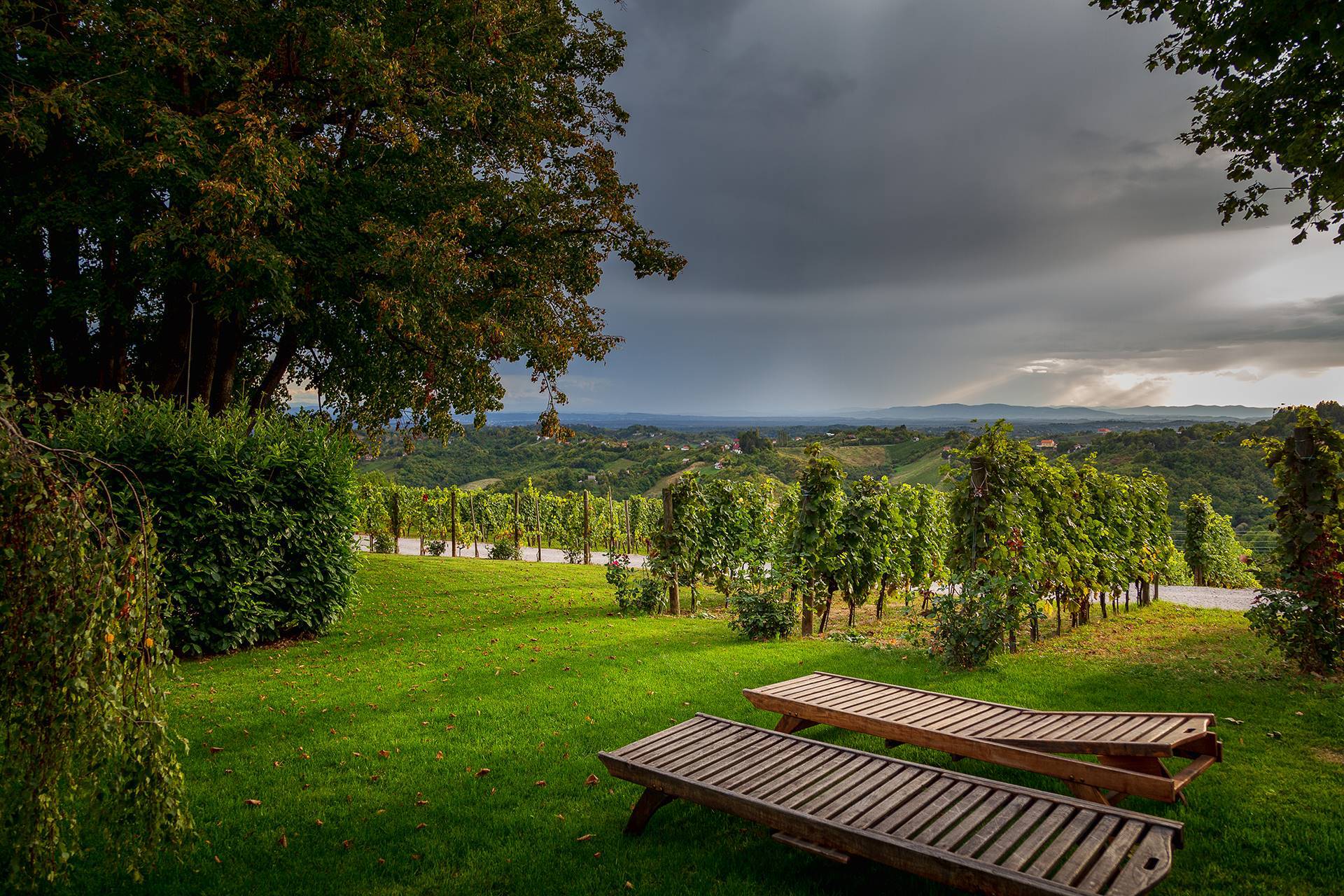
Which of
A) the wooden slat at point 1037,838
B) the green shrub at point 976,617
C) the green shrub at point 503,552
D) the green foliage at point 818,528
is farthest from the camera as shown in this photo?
the green shrub at point 503,552

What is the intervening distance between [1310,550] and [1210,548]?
18115 millimetres

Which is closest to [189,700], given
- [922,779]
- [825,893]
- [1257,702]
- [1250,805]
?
[825,893]

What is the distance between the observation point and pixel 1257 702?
5898mm

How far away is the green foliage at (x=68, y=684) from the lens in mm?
2574

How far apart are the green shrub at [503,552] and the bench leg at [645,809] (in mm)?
18321

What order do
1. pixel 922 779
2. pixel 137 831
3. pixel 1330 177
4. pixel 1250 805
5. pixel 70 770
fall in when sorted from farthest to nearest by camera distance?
pixel 1330 177
pixel 1250 805
pixel 922 779
pixel 137 831
pixel 70 770

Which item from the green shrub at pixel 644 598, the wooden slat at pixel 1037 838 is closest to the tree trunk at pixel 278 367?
the green shrub at pixel 644 598

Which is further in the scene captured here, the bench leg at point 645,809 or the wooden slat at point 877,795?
the bench leg at point 645,809

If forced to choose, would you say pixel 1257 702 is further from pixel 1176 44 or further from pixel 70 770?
pixel 70 770

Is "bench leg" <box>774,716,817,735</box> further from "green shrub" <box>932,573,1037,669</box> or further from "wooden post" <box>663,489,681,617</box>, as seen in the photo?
"wooden post" <box>663,489,681,617</box>

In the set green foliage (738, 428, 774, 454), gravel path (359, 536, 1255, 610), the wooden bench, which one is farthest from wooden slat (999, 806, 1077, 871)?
green foliage (738, 428, 774, 454)

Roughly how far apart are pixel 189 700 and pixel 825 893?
248 inches

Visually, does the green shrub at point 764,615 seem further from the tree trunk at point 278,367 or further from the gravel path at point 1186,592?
the tree trunk at point 278,367

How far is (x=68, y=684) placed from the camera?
102 inches
